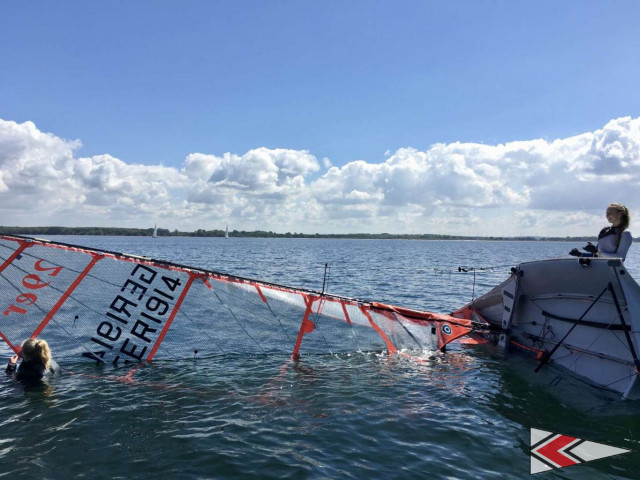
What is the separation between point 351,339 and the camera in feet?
46.2

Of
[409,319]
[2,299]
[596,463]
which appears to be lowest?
[596,463]

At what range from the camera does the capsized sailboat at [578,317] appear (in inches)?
412

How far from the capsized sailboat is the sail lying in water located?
206 cm

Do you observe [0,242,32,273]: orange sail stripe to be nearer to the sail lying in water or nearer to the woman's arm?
the sail lying in water

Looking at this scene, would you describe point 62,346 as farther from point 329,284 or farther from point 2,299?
point 329,284

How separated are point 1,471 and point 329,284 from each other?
27.1m

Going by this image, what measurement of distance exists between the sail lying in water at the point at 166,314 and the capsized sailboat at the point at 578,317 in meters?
2.06

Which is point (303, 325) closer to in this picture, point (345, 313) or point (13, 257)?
point (345, 313)

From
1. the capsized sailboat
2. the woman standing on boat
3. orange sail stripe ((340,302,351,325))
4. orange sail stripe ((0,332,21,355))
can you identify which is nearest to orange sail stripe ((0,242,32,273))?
orange sail stripe ((0,332,21,355))

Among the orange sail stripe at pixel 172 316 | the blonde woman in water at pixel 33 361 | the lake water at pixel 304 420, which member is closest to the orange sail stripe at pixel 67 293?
the blonde woman in water at pixel 33 361

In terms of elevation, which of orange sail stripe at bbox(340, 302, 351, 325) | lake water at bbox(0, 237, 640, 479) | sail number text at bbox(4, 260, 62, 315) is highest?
sail number text at bbox(4, 260, 62, 315)

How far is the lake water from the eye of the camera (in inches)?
289

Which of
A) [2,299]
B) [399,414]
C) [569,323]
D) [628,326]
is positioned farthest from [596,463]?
[2,299]

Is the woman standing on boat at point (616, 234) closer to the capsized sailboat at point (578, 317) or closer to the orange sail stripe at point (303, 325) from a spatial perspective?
the capsized sailboat at point (578, 317)
